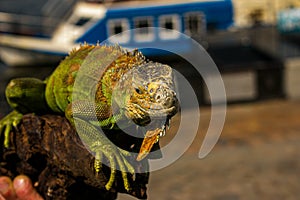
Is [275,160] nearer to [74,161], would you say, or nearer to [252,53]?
[252,53]

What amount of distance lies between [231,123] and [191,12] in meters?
2.90

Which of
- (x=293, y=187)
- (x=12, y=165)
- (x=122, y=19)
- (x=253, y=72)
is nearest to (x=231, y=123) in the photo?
(x=253, y=72)

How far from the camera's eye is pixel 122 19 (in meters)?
5.03

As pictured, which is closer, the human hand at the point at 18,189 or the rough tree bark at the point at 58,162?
the rough tree bark at the point at 58,162

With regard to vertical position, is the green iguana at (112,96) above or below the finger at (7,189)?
above

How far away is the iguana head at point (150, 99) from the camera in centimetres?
122

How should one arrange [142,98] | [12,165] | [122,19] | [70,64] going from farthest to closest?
[122,19] < [12,165] < [70,64] < [142,98]

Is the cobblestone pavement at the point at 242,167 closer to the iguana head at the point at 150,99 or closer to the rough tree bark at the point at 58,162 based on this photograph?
the rough tree bark at the point at 58,162

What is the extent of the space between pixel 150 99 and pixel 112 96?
0.15 m

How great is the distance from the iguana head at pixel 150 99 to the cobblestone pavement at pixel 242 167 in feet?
13.2

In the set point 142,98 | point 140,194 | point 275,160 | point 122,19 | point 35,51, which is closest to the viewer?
point 142,98

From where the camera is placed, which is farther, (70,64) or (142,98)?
(70,64)

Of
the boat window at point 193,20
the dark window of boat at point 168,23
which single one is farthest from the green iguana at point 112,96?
the boat window at point 193,20

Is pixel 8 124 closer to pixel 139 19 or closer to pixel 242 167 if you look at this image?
pixel 139 19
